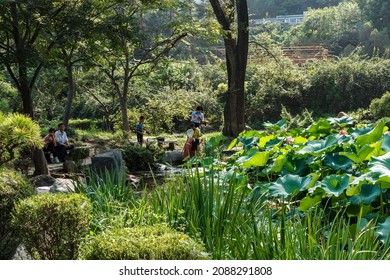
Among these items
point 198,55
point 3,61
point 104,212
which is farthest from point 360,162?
point 198,55

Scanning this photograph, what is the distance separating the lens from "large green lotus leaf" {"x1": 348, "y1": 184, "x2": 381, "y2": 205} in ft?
13.8

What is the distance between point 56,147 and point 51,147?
116 millimetres

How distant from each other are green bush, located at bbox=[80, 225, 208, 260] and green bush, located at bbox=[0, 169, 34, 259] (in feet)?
5.39

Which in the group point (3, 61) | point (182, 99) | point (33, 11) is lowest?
point (182, 99)

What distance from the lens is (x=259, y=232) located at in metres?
3.44

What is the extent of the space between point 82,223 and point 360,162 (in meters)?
2.32

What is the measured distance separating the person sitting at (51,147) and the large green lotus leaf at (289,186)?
8.69m

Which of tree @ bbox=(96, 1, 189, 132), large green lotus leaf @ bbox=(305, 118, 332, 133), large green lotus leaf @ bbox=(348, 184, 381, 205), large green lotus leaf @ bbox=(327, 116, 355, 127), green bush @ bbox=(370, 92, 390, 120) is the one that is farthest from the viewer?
green bush @ bbox=(370, 92, 390, 120)

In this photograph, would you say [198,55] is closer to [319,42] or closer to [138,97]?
[319,42]

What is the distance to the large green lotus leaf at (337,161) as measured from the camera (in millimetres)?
5090

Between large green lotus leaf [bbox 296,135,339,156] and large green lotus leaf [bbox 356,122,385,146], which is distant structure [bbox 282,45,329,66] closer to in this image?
large green lotus leaf [bbox 356,122,385,146]

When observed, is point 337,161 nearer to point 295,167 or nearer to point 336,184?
point 295,167

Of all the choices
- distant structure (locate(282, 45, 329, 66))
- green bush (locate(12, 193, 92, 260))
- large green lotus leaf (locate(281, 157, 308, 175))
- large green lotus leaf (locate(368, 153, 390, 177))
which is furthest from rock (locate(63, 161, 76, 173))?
distant structure (locate(282, 45, 329, 66))

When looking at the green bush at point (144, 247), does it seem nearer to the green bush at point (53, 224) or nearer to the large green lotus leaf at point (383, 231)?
the green bush at point (53, 224)
